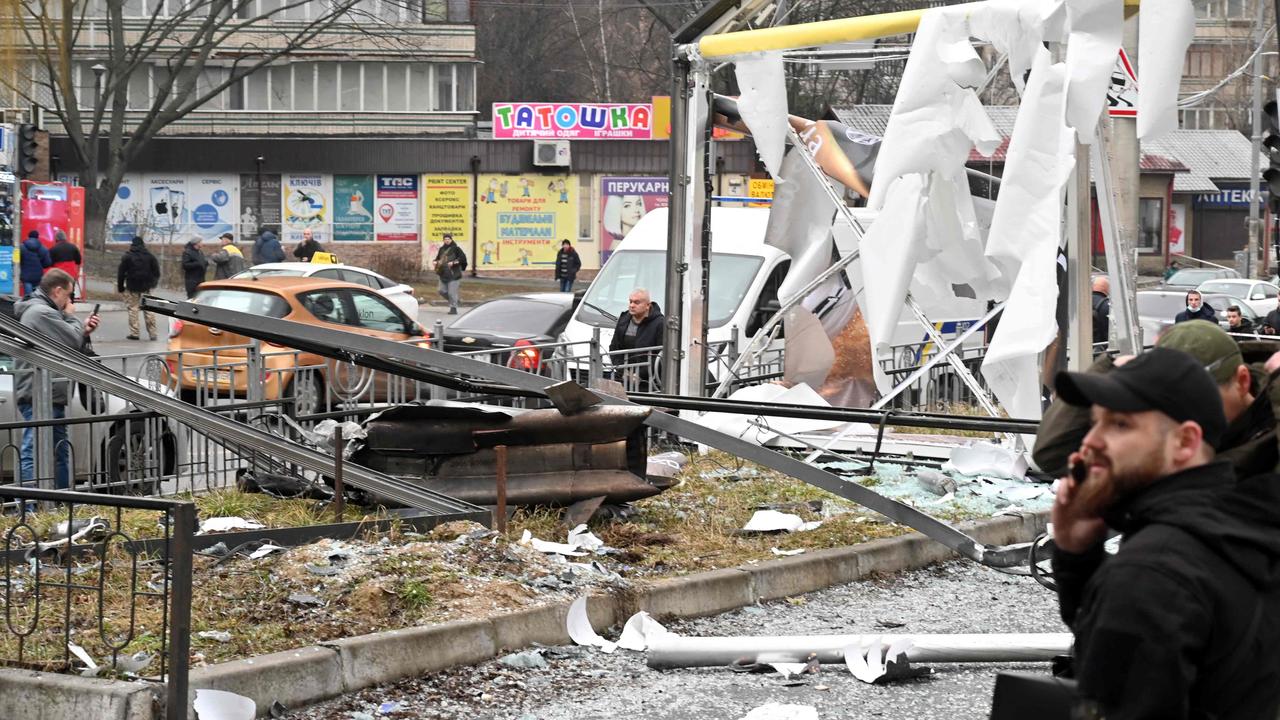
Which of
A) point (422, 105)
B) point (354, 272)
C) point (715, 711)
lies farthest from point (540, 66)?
point (715, 711)

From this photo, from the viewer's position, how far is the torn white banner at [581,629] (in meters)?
7.22

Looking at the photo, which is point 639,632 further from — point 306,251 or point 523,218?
point 523,218

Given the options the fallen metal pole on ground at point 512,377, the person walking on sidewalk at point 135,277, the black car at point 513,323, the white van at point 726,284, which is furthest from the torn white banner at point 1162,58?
the person walking on sidewalk at point 135,277

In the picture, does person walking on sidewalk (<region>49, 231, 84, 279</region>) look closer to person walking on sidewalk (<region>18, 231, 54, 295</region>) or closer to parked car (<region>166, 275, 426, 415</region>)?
person walking on sidewalk (<region>18, 231, 54, 295</region>)

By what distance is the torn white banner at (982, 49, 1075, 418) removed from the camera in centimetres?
1018

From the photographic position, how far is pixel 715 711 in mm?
6215

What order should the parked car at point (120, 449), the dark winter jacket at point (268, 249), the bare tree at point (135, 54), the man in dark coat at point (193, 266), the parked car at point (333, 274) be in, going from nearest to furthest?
the parked car at point (120, 449)
the parked car at point (333, 274)
the man in dark coat at point (193, 266)
the dark winter jacket at point (268, 249)
the bare tree at point (135, 54)

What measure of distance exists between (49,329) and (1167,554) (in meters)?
10.5

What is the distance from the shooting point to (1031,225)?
10320 mm

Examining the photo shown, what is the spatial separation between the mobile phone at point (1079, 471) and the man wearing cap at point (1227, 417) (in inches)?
17.4

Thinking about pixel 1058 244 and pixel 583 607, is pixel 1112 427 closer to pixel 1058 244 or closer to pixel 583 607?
pixel 583 607

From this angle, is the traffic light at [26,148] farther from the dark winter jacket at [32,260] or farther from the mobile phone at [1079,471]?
the mobile phone at [1079,471]

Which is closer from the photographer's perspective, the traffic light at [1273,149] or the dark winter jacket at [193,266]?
the traffic light at [1273,149]

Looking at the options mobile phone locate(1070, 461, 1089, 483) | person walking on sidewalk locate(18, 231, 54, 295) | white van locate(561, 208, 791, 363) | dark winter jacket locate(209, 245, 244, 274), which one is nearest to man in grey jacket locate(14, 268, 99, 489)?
white van locate(561, 208, 791, 363)
